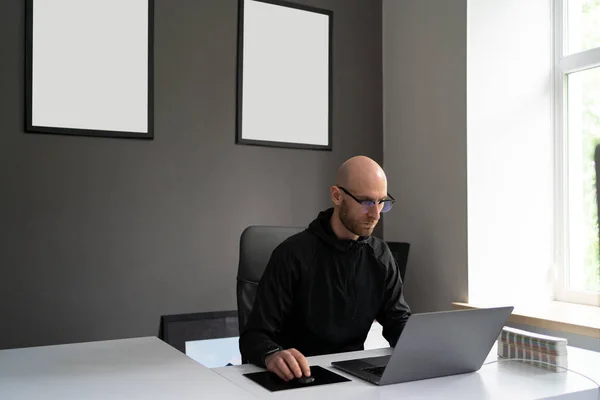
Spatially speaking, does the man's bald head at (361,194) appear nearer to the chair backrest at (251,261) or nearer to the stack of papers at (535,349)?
the chair backrest at (251,261)

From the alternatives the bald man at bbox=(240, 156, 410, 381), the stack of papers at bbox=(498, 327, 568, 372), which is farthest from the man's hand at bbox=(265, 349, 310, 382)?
the stack of papers at bbox=(498, 327, 568, 372)

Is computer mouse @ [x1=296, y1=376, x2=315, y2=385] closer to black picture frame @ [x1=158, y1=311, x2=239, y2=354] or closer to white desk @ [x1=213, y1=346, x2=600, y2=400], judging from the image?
white desk @ [x1=213, y1=346, x2=600, y2=400]

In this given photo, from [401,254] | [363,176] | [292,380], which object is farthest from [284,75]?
[292,380]

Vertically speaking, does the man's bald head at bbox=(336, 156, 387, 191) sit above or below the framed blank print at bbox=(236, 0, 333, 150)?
below

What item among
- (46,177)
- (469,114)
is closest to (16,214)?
(46,177)

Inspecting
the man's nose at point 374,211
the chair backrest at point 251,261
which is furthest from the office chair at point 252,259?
the man's nose at point 374,211

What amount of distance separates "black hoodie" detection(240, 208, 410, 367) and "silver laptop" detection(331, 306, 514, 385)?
33 centimetres

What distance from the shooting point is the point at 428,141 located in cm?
323

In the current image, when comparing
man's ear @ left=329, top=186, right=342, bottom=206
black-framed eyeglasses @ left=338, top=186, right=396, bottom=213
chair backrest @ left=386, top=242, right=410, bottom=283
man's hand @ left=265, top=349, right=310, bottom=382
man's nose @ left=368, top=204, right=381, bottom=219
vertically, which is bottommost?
man's hand @ left=265, top=349, right=310, bottom=382

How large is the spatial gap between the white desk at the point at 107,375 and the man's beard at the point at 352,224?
65 centimetres

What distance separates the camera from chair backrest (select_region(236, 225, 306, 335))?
7.13 ft

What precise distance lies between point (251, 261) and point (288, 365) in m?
0.71

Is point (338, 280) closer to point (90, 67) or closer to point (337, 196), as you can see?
point (337, 196)

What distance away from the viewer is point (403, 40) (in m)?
3.42
